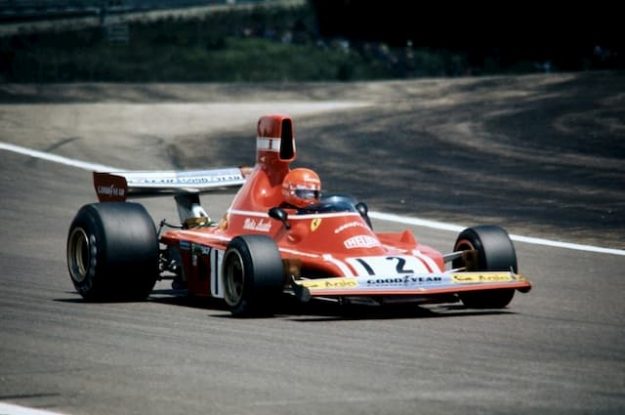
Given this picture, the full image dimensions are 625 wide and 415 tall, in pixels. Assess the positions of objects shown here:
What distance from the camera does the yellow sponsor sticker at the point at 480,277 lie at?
12.8m

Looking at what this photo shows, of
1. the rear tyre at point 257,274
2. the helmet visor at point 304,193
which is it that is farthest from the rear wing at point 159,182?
the rear tyre at point 257,274

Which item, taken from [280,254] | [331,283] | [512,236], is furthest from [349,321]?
[512,236]

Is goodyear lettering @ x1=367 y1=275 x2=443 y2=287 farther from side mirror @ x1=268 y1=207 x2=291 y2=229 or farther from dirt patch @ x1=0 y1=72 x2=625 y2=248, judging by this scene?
dirt patch @ x1=0 y1=72 x2=625 y2=248

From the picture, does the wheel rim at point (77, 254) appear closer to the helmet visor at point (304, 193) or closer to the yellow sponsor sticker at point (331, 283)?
the helmet visor at point (304, 193)

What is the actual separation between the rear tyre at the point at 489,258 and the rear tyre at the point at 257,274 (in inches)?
67.7

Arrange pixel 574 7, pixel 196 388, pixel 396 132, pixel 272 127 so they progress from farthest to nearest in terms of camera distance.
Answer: pixel 574 7, pixel 396 132, pixel 272 127, pixel 196 388

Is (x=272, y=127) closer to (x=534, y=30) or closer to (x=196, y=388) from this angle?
(x=196, y=388)

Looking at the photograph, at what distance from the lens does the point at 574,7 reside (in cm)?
4991

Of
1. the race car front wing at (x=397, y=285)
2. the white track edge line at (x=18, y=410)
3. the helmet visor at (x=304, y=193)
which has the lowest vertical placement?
the white track edge line at (x=18, y=410)

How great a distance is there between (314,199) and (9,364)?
14.1 ft

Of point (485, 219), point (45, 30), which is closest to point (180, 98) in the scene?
point (45, 30)

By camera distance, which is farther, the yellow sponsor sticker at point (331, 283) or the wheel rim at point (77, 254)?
the wheel rim at point (77, 254)

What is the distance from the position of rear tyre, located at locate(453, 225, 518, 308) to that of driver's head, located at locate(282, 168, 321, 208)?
4.62ft

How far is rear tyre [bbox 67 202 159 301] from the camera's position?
13.6m
